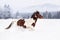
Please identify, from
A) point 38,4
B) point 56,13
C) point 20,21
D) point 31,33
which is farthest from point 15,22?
point 56,13

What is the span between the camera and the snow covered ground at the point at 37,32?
1245mm

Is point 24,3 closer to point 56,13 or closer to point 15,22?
point 15,22

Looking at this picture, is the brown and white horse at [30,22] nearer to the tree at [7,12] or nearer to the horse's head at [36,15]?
the horse's head at [36,15]

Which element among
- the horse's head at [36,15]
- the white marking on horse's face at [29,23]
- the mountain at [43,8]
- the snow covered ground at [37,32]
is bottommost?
the snow covered ground at [37,32]

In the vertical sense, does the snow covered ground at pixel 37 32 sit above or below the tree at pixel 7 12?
below

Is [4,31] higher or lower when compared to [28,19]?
lower

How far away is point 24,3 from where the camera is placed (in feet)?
4.22

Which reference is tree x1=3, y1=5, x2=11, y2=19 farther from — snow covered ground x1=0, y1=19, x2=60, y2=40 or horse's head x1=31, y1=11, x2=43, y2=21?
horse's head x1=31, y1=11, x2=43, y2=21

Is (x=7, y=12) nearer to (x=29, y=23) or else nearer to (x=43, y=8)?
(x=29, y=23)

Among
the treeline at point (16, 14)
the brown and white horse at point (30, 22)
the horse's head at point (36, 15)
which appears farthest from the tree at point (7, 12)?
the horse's head at point (36, 15)

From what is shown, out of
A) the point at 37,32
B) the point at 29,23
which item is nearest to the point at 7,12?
the point at 29,23

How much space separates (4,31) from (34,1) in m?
0.42

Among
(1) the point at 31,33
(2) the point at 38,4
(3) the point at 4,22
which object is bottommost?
(1) the point at 31,33

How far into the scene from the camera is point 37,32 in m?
1.25
